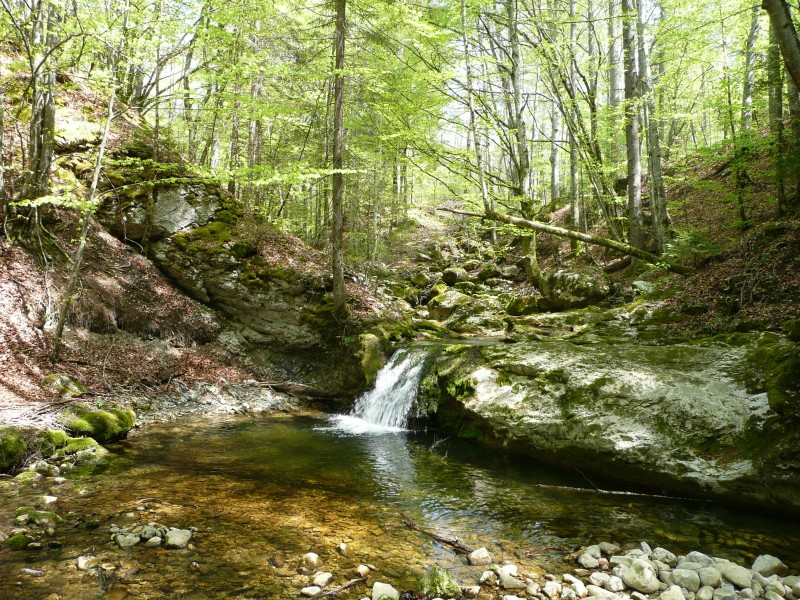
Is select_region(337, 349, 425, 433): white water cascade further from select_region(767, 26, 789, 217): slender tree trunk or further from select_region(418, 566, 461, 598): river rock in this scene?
select_region(767, 26, 789, 217): slender tree trunk

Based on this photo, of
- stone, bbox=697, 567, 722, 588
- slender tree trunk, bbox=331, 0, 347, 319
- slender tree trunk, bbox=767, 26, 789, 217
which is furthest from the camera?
slender tree trunk, bbox=331, 0, 347, 319

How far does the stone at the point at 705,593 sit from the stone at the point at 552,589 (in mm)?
1010

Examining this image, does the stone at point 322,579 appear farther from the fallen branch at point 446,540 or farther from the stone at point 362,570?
the fallen branch at point 446,540

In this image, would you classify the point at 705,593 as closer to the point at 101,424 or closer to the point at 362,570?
the point at 362,570

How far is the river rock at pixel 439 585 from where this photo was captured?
3.28 m

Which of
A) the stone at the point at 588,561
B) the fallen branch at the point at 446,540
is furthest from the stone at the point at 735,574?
the fallen branch at the point at 446,540

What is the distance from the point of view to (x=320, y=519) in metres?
4.59

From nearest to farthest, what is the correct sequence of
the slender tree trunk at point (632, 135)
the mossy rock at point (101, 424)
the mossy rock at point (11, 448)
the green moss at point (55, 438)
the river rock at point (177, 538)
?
1. the river rock at point (177, 538)
2. the mossy rock at point (11, 448)
3. the green moss at point (55, 438)
4. the mossy rock at point (101, 424)
5. the slender tree trunk at point (632, 135)

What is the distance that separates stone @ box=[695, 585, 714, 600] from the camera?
3.24 meters

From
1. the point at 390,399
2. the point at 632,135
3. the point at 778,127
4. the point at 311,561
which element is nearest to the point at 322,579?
the point at 311,561

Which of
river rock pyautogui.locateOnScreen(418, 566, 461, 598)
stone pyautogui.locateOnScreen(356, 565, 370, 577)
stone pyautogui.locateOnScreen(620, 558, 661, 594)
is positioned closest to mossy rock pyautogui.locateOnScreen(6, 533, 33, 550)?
stone pyautogui.locateOnScreen(356, 565, 370, 577)

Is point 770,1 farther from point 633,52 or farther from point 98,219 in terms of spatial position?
point 98,219

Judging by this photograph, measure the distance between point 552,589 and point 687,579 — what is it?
1085 millimetres

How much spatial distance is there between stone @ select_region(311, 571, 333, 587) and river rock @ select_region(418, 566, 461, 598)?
28.5 inches
